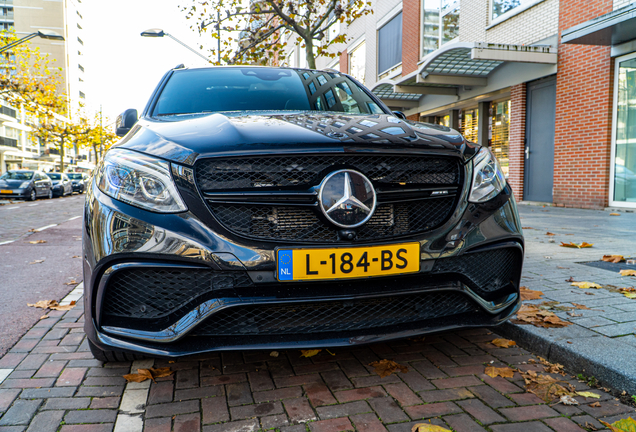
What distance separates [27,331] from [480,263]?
8.97 ft

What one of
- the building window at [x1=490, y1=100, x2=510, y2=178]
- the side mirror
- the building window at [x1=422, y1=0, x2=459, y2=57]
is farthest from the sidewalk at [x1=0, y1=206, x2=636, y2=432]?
the building window at [x1=422, y1=0, x2=459, y2=57]

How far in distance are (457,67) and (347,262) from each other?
12.1m

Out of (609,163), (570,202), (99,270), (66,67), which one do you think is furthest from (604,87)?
(66,67)

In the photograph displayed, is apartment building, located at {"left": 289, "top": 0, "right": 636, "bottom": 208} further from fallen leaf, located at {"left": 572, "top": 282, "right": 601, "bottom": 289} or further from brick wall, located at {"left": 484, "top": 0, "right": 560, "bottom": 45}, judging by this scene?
fallen leaf, located at {"left": 572, "top": 282, "right": 601, "bottom": 289}

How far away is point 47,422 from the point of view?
1943 mm

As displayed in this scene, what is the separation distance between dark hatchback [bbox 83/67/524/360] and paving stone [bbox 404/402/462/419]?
302mm

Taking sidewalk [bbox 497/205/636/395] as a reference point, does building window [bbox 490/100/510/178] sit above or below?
above

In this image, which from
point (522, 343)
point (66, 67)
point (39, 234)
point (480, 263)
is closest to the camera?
point (480, 263)

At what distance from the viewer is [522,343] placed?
2.76 m

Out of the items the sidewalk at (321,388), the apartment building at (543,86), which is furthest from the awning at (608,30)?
the sidewalk at (321,388)

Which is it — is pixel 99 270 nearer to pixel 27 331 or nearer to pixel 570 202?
pixel 27 331

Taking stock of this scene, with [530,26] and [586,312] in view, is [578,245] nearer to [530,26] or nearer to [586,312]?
[586,312]

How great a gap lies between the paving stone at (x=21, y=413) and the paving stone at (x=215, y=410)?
2.24ft

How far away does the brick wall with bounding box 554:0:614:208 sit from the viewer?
9.98m
